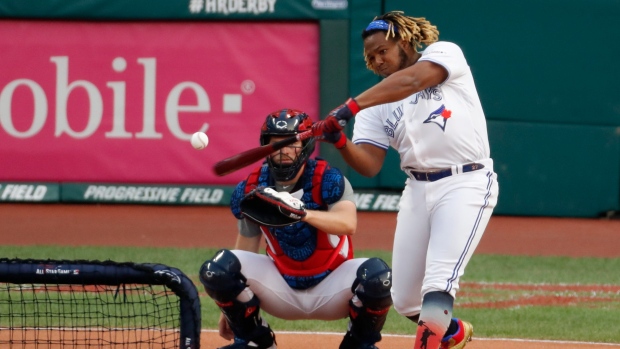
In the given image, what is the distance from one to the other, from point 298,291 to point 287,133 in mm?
843

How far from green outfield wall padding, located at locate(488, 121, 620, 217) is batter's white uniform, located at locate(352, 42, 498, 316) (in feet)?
27.2

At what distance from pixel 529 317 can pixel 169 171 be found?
22.7ft

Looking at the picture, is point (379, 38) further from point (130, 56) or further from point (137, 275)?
point (130, 56)

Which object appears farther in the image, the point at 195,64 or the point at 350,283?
the point at 195,64

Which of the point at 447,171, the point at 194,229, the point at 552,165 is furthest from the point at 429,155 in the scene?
the point at 552,165

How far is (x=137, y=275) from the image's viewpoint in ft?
15.5

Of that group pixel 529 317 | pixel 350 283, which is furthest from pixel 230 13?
pixel 350 283

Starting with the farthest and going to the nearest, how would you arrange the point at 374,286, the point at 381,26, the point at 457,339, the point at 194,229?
the point at 194,229 → the point at 457,339 → the point at 374,286 → the point at 381,26

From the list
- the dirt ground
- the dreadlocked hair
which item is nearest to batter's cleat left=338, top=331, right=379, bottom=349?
the dreadlocked hair

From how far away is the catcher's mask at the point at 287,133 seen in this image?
5492 millimetres

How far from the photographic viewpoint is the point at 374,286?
17.8 ft

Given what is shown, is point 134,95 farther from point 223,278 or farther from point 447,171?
point 447,171

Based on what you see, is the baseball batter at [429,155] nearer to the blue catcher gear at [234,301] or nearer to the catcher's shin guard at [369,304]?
the catcher's shin guard at [369,304]

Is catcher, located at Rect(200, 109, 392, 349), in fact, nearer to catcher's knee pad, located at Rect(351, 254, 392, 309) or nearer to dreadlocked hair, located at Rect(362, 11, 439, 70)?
catcher's knee pad, located at Rect(351, 254, 392, 309)
